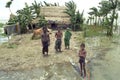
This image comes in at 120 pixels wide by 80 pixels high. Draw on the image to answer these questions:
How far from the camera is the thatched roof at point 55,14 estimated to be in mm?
36981

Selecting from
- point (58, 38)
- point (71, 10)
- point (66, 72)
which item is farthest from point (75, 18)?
point (66, 72)

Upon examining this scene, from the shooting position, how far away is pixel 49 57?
65.1 feet

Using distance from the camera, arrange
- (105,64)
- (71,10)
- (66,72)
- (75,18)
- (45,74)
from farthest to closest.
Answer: (71,10) → (75,18) → (105,64) → (66,72) → (45,74)

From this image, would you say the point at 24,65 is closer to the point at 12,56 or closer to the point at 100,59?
the point at 12,56

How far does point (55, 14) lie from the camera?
38.7 m

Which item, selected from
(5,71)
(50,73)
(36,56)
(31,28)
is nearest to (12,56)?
(36,56)

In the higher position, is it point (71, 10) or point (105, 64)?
point (71, 10)

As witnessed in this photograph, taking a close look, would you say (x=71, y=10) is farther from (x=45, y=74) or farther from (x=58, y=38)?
(x=45, y=74)

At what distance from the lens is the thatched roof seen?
37.0 metres

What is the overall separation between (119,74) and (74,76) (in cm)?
266

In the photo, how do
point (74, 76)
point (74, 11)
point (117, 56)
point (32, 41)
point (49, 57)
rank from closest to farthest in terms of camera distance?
1. point (74, 76)
2. point (49, 57)
3. point (117, 56)
4. point (32, 41)
5. point (74, 11)

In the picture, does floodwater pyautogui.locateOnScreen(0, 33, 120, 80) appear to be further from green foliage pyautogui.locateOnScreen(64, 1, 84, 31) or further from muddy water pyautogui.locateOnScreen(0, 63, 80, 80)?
green foliage pyautogui.locateOnScreen(64, 1, 84, 31)

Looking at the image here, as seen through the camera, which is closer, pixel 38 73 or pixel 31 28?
pixel 38 73

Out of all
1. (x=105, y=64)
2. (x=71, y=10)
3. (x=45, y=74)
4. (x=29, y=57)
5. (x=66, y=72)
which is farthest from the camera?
(x=71, y=10)
